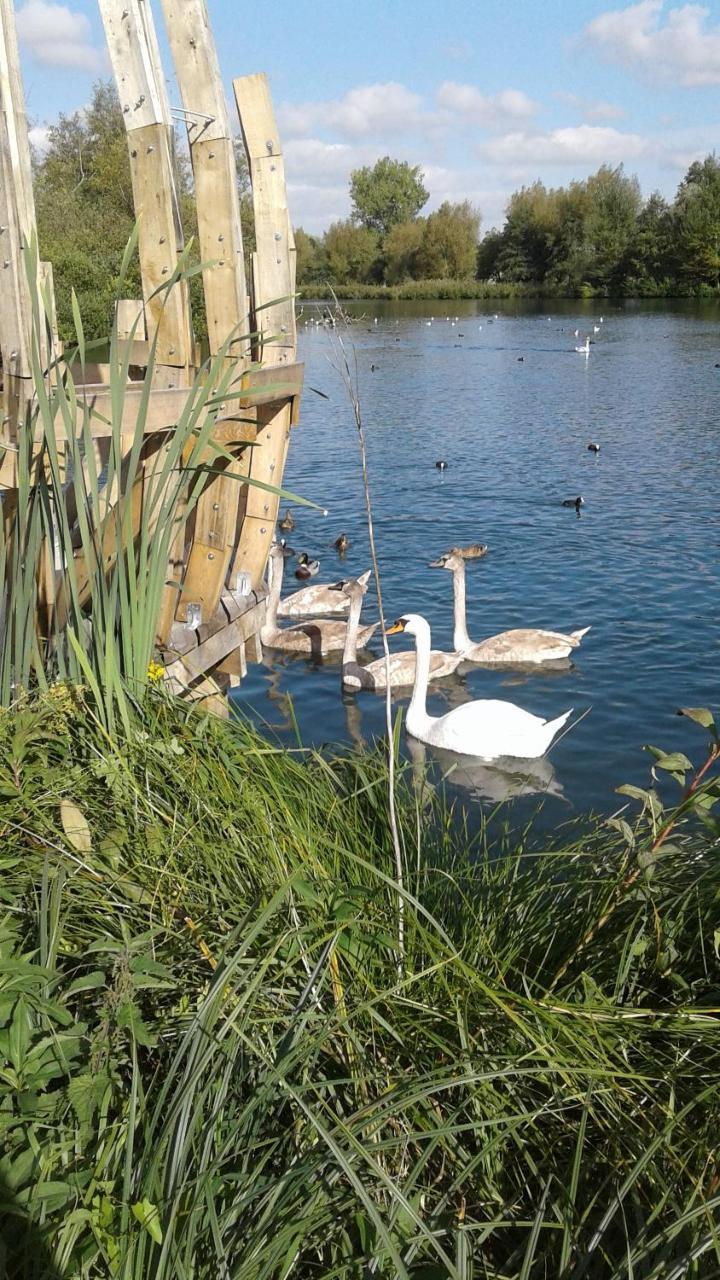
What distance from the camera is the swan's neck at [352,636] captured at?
10492mm

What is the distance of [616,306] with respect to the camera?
80.8 metres

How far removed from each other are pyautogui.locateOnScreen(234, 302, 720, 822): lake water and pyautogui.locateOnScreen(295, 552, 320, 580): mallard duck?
0.17 metres

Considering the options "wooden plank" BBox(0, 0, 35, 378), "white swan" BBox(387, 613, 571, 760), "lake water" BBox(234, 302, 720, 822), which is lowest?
"lake water" BBox(234, 302, 720, 822)

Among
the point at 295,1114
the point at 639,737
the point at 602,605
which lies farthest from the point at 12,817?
the point at 602,605

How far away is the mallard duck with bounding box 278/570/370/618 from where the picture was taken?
41.6 feet

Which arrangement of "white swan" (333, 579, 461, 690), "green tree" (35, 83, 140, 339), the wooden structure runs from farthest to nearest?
"green tree" (35, 83, 140, 339)
"white swan" (333, 579, 461, 690)
the wooden structure

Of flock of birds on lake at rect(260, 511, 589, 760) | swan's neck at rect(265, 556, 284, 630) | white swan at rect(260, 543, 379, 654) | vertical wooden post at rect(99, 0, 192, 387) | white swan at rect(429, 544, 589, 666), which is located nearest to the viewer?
vertical wooden post at rect(99, 0, 192, 387)

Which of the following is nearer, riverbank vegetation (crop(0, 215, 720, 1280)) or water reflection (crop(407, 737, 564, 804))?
riverbank vegetation (crop(0, 215, 720, 1280))

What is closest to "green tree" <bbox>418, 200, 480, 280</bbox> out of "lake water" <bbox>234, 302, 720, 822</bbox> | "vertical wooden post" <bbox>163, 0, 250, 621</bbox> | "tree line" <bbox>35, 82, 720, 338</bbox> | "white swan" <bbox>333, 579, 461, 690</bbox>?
"tree line" <bbox>35, 82, 720, 338</bbox>

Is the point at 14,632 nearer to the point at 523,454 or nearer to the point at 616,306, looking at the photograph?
the point at 523,454

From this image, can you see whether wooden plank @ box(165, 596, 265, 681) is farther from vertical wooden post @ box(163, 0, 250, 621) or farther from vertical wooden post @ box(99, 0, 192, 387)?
vertical wooden post @ box(99, 0, 192, 387)

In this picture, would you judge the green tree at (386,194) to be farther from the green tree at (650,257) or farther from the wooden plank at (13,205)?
the wooden plank at (13,205)

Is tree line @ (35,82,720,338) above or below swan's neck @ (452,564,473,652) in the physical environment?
above

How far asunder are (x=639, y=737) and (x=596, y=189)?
342 ft
